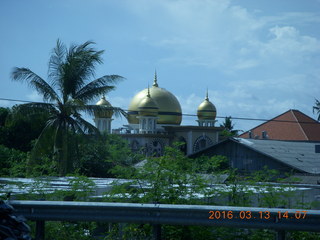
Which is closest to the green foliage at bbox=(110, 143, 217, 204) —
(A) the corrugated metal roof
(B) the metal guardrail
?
(B) the metal guardrail

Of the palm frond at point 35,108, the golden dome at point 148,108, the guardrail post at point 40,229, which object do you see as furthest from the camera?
the golden dome at point 148,108

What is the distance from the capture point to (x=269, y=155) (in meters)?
33.2

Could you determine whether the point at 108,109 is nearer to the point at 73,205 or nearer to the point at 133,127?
the point at 73,205

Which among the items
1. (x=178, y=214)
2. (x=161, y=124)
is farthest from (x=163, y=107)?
(x=178, y=214)

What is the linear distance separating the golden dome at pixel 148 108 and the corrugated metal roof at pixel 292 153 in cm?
2561

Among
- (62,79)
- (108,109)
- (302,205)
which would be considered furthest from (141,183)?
(62,79)

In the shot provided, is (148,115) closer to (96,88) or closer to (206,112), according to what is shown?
(206,112)

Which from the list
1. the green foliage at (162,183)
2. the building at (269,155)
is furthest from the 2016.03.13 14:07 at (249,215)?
the building at (269,155)

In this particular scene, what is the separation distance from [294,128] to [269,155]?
3067cm

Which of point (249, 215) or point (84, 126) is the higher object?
point (84, 126)

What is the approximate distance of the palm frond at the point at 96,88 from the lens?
72.7 feet

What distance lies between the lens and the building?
31734mm

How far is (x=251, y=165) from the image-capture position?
116 ft

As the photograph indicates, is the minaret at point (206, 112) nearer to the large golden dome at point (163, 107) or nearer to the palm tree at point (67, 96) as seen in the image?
the large golden dome at point (163, 107)
